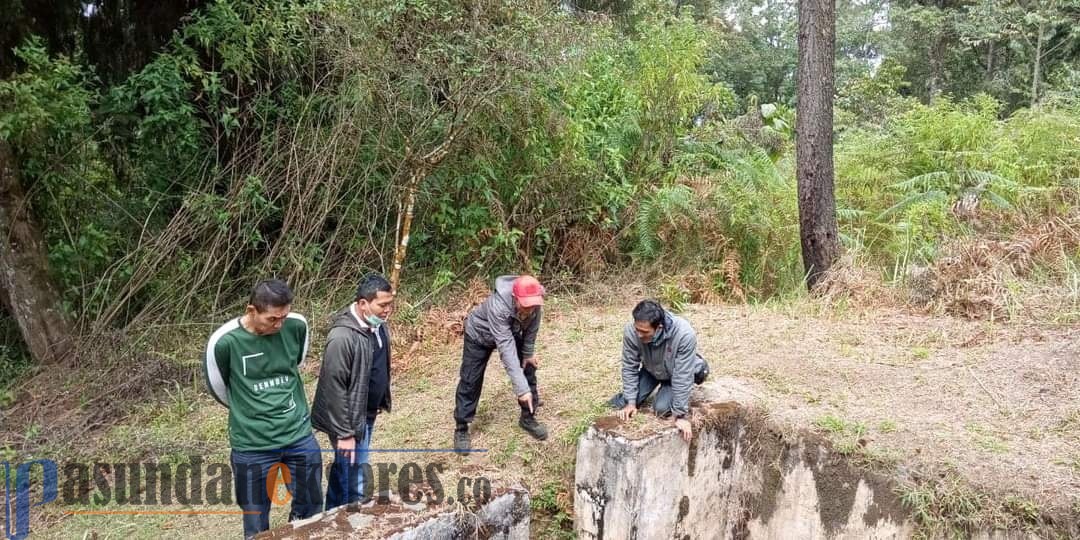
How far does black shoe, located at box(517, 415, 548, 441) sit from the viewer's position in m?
4.50

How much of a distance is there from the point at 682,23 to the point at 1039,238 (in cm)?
465

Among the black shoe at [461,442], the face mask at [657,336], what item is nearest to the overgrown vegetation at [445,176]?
the black shoe at [461,442]

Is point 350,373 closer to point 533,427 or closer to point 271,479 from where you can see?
point 271,479

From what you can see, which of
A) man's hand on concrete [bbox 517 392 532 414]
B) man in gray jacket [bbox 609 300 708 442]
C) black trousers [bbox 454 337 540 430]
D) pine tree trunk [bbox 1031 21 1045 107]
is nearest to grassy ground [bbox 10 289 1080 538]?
black trousers [bbox 454 337 540 430]

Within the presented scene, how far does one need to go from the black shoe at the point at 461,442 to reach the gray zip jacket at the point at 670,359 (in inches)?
46.8

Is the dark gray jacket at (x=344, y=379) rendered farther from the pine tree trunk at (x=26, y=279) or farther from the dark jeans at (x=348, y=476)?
the pine tree trunk at (x=26, y=279)

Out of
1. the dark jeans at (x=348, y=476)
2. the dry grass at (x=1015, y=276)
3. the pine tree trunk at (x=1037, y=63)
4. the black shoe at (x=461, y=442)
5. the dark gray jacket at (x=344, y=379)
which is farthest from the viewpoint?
the pine tree trunk at (x=1037, y=63)

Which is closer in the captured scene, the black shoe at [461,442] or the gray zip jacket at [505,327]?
the gray zip jacket at [505,327]

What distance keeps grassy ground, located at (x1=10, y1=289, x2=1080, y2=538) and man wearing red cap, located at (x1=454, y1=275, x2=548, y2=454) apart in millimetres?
219

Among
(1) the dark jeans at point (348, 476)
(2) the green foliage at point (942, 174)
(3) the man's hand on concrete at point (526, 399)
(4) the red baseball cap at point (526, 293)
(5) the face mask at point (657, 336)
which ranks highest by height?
(2) the green foliage at point (942, 174)

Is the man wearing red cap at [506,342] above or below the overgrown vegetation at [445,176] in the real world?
below

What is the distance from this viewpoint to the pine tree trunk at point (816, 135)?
21.3 feet

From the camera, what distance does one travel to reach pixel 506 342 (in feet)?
13.1

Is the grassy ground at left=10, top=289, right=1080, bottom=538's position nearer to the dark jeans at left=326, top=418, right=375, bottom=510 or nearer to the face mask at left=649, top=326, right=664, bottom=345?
the dark jeans at left=326, top=418, right=375, bottom=510
